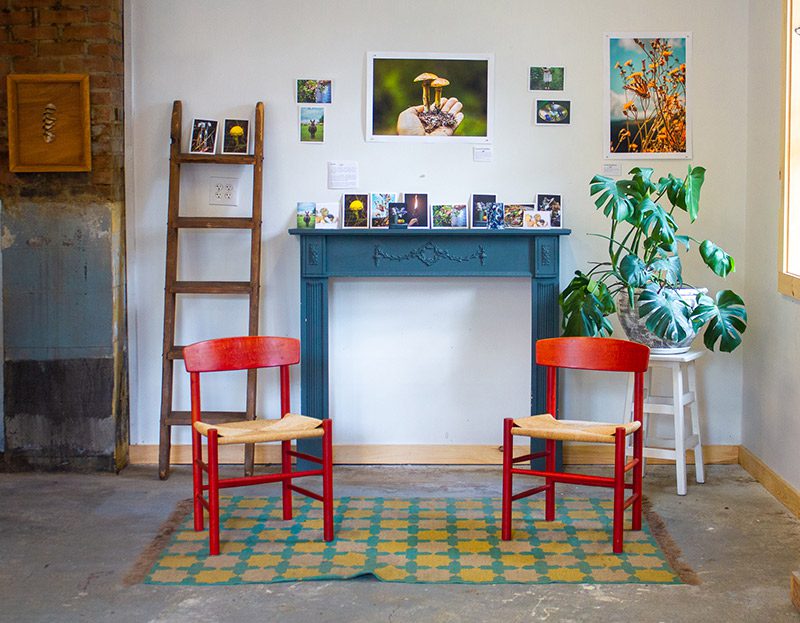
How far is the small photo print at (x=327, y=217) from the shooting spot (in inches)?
215

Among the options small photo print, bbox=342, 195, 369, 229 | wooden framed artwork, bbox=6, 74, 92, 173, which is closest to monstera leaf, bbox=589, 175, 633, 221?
small photo print, bbox=342, 195, 369, 229

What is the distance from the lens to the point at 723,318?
5.01 metres

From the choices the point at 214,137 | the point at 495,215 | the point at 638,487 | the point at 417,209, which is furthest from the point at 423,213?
the point at 638,487

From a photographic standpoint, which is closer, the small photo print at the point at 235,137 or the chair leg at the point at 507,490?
the chair leg at the point at 507,490

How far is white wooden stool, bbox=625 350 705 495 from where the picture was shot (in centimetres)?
500

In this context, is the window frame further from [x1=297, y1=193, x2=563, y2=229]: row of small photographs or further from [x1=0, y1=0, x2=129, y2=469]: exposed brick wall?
[x1=0, y1=0, x2=129, y2=469]: exposed brick wall

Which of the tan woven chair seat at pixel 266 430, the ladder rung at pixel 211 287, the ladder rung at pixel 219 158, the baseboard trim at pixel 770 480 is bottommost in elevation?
the baseboard trim at pixel 770 480

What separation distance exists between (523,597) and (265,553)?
3.59ft

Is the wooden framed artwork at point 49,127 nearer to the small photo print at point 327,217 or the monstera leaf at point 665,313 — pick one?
the small photo print at point 327,217

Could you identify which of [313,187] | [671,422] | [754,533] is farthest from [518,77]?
[754,533]

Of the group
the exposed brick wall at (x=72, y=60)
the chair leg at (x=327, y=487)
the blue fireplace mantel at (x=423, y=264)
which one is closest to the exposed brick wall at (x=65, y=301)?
the exposed brick wall at (x=72, y=60)

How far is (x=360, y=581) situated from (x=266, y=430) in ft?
2.63

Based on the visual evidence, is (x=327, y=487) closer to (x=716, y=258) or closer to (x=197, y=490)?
(x=197, y=490)

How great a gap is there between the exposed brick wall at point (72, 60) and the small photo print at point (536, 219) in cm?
218
